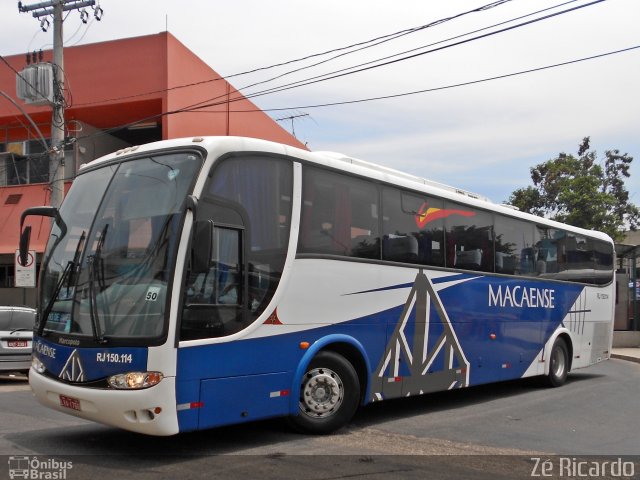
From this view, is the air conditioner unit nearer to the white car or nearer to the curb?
the white car

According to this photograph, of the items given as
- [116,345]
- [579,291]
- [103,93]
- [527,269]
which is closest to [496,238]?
[527,269]

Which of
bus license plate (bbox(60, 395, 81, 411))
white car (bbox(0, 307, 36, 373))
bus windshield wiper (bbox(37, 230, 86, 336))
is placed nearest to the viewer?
bus license plate (bbox(60, 395, 81, 411))

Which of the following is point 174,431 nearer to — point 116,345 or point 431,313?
point 116,345

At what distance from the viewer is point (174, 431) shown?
643 cm

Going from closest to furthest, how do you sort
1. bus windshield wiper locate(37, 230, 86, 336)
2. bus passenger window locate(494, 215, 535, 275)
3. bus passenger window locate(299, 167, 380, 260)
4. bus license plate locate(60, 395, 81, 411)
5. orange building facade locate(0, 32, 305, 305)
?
bus license plate locate(60, 395, 81, 411)
bus windshield wiper locate(37, 230, 86, 336)
bus passenger window locate(299, 167, 380, 260)
bus passenger window locate(494, 215, 535, 275)
orange building facade locate(0, 32, 305, 305)

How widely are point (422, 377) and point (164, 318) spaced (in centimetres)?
457

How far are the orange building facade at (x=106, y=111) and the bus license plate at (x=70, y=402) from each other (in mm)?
13982

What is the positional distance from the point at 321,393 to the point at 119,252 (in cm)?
288

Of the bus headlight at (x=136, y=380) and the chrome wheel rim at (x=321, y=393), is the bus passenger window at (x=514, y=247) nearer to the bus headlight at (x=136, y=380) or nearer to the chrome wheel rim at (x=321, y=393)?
the chrome wheel rim at (x=321, y=393)

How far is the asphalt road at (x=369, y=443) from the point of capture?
6449 millimetres

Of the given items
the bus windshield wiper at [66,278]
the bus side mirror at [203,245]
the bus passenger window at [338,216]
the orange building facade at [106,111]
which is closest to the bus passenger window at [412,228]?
the bus passenger window at [338,216]

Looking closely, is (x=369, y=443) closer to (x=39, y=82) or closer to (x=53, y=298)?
(x=53, y=298)

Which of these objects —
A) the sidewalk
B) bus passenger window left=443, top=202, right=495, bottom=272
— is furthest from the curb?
bus passenger window left=443, top=202, right=495, bottom=272

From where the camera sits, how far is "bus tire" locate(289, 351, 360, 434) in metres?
7.90
